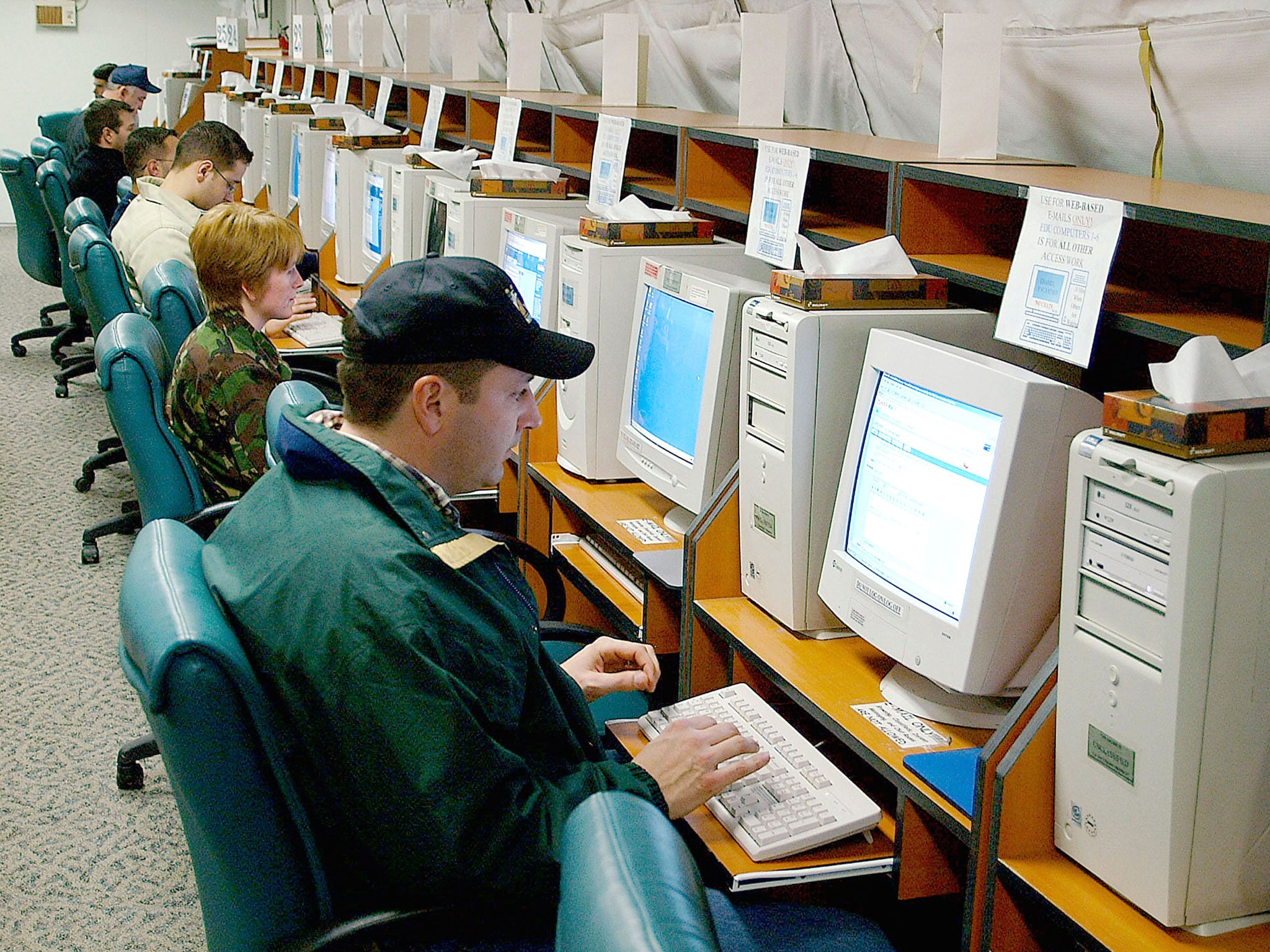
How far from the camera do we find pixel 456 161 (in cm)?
386

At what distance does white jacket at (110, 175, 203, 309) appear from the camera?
414 centimetres

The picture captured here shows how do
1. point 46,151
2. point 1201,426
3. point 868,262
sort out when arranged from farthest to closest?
point 46,151 → point 868,262 → point 1201,426

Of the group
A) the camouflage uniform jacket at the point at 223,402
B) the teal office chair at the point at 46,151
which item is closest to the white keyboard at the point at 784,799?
the camouflage uniform jacket at the point at 223,402

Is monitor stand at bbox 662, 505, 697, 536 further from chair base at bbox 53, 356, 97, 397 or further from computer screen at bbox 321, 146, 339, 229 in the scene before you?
chair base at bbox 53, 356, 97, 397

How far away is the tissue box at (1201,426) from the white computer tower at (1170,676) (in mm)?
14

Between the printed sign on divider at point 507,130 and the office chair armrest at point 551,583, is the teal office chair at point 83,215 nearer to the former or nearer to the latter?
the printed sign on divider at point 507,130

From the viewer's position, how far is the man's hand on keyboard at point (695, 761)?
1.53 meters

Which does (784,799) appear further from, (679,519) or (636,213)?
(636,213)

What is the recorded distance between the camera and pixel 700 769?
1546mm

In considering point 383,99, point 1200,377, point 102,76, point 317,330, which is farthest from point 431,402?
point 102,76

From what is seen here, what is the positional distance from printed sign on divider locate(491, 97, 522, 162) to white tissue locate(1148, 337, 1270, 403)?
2777mm

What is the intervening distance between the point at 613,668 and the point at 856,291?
2.25 feet

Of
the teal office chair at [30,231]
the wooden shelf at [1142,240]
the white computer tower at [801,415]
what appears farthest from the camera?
the teal office chair at [30,231]

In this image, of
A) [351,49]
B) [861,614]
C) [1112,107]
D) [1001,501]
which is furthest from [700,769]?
[351,49]
